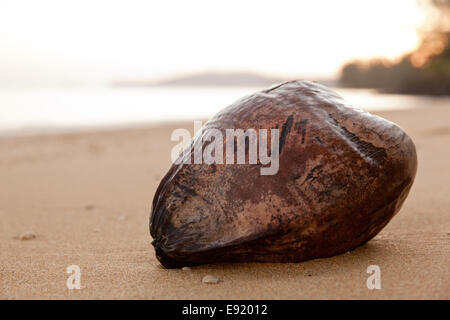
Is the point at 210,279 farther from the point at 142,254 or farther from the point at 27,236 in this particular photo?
the point at 27,236

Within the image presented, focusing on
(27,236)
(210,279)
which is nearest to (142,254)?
(210,279)

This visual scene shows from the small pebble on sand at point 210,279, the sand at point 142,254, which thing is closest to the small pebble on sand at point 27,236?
the sand at point 142,254

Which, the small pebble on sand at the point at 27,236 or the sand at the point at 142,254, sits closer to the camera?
the sand at the point at 142,254

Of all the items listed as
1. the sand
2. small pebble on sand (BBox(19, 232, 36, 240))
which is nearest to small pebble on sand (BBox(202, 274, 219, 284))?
the sand

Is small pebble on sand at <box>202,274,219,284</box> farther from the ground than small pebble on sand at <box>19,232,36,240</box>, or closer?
farther from the ground

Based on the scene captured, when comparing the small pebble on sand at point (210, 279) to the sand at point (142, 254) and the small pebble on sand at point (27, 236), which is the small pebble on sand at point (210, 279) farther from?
the small pebble on sand at point (27, 236)

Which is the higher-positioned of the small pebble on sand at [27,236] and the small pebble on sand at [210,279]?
the small pebble on sand at [210,279]

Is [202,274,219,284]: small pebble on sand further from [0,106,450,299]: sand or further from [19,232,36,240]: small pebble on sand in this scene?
[19,232,36,240]: small pebble on sand

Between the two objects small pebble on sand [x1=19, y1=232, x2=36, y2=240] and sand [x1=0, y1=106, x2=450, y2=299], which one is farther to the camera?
small pebble on sand [x1=19, y1=232, x2=36, y2=240]
